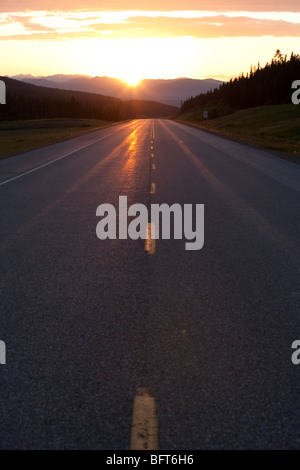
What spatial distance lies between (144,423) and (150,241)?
5.49m

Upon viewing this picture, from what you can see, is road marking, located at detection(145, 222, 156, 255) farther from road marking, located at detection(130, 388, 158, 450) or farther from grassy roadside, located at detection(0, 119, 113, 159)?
grassy roadside, located at detection(0, 119, 113, 159)

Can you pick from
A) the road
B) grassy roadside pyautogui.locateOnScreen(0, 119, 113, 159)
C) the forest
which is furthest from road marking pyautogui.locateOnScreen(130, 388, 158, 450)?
the forest

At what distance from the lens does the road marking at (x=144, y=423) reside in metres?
3.36

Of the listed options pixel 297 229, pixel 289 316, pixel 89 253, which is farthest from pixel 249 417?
pixel 297 229

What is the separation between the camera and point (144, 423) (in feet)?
11.7

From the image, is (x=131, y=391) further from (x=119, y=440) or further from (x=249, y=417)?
(x=249, y=417)

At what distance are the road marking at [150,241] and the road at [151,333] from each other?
0.40 feet

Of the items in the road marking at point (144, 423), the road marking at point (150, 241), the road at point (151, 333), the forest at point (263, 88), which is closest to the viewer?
the road marking at point (144, 423)

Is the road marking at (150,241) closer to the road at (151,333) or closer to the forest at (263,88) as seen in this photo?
the road at (151,333)

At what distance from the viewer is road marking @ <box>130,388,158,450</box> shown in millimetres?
3359

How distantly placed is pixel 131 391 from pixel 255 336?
155 centimetres

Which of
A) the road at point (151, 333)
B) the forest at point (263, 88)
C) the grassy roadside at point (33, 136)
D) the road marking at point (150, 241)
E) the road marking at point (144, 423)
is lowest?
the road marking at point (144, 423)

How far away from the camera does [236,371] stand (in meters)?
4.32

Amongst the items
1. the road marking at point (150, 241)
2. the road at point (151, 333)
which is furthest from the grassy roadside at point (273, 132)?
the road at point (151, 333)
